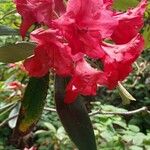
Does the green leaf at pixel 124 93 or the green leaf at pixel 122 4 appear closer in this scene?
the green leaf at pixel 124 93

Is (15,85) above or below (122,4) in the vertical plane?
below

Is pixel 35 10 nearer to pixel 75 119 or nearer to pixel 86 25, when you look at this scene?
pixel 86 25

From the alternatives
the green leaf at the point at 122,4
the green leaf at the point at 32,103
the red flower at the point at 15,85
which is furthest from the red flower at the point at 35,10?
the red flower at the point at 15,85

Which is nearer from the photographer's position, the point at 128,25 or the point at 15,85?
the point at 128,25

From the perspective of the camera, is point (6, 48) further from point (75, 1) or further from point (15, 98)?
point (15, 98)

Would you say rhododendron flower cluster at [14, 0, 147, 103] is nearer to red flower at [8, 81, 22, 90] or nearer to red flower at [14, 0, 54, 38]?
red flower at [14, 0, 54, 38]

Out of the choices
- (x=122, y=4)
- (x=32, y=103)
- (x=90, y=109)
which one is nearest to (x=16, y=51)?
(x=32, y=103)

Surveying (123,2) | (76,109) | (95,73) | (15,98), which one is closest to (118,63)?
(95,73)

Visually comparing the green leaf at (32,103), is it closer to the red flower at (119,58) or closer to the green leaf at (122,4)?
the red flower at (119,58)
